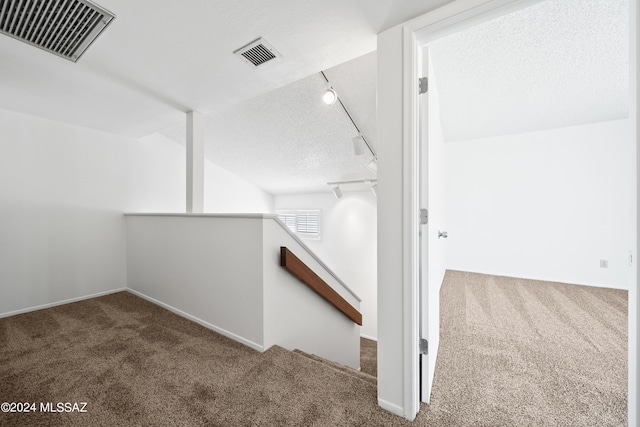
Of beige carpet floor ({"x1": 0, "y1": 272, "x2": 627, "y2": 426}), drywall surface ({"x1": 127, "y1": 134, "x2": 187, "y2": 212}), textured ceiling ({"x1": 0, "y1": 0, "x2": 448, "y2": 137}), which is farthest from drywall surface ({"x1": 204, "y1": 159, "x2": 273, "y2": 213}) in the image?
beige carpet floor ({"x1": 0, "y1": 272, "x2": 627, "y2": 426})

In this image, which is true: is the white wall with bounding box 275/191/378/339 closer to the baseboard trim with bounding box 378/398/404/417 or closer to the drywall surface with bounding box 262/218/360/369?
the drywall surface with bounding box 262/218/360/369

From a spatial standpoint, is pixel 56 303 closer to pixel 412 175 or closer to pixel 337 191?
pixel 412 175

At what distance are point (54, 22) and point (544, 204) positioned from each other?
5.44 meters

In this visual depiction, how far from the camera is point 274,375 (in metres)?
1.50

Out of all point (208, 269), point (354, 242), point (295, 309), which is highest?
point (208, 269)

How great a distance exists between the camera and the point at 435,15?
119 centimetres

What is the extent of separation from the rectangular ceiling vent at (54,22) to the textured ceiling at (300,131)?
1685 millimetres

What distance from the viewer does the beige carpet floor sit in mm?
1213

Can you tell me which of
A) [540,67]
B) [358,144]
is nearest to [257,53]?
[358,144]

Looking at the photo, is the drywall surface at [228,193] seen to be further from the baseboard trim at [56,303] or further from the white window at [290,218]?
the baseboard trim at [56,303]

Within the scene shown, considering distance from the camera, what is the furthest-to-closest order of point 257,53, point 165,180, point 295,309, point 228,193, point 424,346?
point 228,193
point 165,180
point 295,309
point 257,53
point 424,346

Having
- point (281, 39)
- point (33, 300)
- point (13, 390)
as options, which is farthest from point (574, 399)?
point (33, 300)

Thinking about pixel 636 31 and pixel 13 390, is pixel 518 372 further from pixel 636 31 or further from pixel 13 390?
pixel 13 390

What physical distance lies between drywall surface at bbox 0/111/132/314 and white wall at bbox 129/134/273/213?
176 mm
